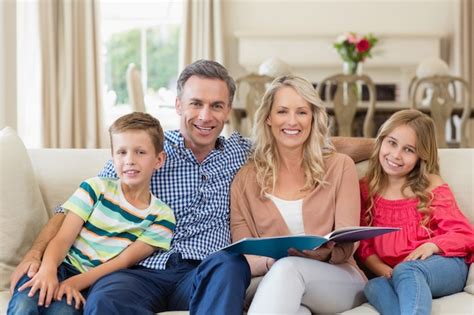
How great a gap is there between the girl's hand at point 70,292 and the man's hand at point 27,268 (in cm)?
9

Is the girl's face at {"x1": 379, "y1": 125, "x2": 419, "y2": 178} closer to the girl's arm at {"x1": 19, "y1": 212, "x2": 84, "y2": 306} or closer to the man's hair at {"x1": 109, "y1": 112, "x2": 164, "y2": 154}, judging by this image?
the man's hair at {"x1": 109, "y1": 112, "x2": 164, "y2": 154}

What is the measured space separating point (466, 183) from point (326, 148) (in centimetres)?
51

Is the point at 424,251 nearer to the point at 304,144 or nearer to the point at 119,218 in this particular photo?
the point at 304,144

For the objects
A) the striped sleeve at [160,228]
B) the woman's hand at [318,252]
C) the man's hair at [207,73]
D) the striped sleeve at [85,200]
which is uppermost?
the man's hair at [207,73]

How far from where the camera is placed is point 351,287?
2035mm

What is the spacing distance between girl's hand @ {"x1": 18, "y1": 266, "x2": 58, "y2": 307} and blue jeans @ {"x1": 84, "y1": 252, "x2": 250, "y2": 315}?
11cm

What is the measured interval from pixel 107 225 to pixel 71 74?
170 inches

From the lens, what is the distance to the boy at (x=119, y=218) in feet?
6.65

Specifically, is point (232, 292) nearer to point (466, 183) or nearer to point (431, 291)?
point (431, 291)

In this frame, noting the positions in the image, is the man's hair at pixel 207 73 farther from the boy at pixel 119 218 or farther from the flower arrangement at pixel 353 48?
the flower arrangement at pixel 353 48

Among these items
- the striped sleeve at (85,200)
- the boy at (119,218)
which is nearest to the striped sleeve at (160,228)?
the boy at (119,218)

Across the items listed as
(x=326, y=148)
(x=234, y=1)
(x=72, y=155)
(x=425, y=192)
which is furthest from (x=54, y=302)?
(x=234, y=1)

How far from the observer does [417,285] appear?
193cm

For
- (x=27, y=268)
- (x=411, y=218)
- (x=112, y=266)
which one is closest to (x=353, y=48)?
(x=411, y=218)
